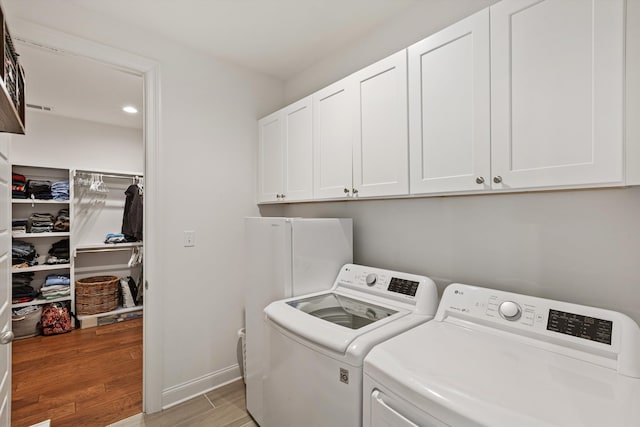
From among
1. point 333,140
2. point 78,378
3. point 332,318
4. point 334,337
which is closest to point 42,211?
point 78,378

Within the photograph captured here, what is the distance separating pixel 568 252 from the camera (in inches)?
49.6

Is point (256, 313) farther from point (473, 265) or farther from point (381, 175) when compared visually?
point (473, 265)

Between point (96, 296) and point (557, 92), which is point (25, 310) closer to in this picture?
point (96, 296)

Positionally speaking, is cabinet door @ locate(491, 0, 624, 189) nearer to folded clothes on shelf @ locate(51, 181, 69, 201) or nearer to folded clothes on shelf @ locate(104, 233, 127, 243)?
folded clothes on shelf @ locate(104, 233, 127, 243)

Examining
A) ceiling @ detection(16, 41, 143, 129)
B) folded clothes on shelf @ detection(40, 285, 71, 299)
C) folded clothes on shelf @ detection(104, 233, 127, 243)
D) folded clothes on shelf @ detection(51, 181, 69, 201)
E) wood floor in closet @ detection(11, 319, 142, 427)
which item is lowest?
wood floor in closet @ detection(11, 319, 142, 427)

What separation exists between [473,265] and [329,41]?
6.00 feet

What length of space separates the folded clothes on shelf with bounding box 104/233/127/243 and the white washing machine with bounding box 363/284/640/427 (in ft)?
13.4

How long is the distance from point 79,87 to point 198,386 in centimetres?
305

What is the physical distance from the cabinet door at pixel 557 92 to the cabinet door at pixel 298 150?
1.20 meters

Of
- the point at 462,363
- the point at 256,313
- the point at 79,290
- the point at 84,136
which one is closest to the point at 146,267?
the point at 256,313

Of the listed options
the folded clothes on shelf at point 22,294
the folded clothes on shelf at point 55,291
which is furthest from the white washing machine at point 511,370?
the folded clothes on shelf at point 22,294

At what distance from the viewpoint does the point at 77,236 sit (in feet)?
12.5

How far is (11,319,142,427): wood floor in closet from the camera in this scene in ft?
6.61

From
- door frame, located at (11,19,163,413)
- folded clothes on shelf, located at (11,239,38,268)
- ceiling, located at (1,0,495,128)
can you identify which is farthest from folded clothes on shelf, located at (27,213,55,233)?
door frame, located at (11,19,163,413)
